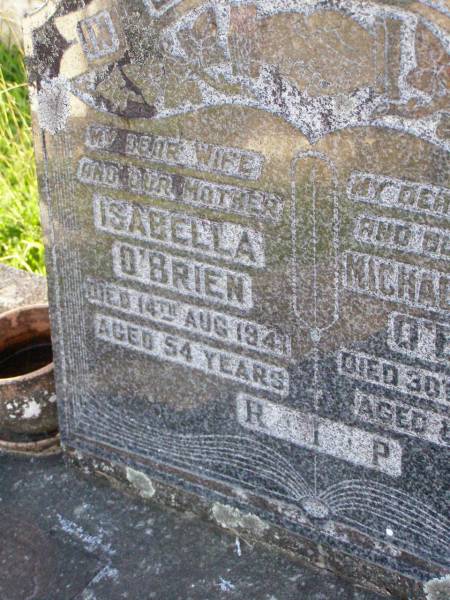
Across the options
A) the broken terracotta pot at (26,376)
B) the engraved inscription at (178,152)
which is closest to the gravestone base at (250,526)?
the broken terracotta pot at (26,376)

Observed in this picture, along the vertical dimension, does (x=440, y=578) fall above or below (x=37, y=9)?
below

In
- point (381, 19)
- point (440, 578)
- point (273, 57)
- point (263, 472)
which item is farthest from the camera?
point (263, 472)

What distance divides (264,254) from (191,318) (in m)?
0.31

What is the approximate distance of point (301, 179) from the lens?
1.99 m

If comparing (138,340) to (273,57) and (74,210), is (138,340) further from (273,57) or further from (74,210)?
(273,57)

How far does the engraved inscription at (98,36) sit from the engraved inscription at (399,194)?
666 mm

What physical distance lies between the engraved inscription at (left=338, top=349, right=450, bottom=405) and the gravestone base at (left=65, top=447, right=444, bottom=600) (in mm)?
426

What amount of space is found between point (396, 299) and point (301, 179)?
1.06 feet

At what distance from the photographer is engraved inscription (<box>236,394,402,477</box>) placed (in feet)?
6.98

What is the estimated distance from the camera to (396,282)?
1.95 m

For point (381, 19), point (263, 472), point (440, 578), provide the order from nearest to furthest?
point (381, 19)
point (440, 578)
point (263, 472)

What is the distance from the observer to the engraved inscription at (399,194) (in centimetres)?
184

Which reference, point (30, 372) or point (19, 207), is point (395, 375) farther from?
point (19, 207)

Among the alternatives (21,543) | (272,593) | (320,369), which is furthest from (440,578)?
(21,543)
